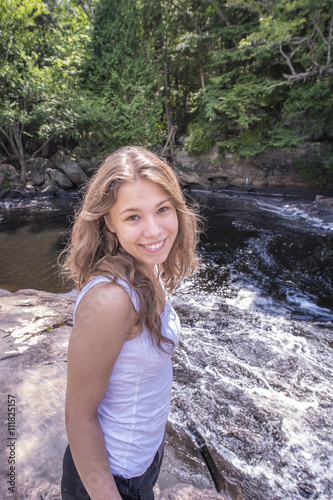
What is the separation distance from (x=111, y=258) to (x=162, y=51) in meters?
21.7

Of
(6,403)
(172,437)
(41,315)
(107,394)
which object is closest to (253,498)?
(172,437)

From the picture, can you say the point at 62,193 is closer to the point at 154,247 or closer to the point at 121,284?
the point at 154,247

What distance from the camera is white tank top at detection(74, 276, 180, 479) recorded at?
0.86m

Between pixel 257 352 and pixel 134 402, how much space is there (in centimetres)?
313

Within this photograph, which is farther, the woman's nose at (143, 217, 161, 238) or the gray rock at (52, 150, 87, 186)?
the gray rock at (52, 150, 87, 186)

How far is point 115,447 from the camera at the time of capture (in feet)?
3.10

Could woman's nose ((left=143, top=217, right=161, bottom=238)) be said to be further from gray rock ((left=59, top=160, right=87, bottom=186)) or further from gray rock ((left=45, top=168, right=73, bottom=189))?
gray rock ((left=59, top=160, right=87, bottom=186))

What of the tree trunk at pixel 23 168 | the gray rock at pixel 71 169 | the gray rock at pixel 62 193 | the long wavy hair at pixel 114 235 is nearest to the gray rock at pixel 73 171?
Answer: the gray rock at pixel 71 169

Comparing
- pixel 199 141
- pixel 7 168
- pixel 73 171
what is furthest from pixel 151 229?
pixel 73 171

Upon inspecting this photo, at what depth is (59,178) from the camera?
16250 millimetres

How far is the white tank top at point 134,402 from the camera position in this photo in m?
0.86

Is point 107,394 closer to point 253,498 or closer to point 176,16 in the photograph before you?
point 253,498

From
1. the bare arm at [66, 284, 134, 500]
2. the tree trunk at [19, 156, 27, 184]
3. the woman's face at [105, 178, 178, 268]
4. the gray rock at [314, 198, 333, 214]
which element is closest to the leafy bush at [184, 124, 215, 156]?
A: the gray rock at [314, 198, 333, 214]

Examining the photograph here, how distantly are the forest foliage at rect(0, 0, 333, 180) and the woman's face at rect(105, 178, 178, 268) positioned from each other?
12.5 m
